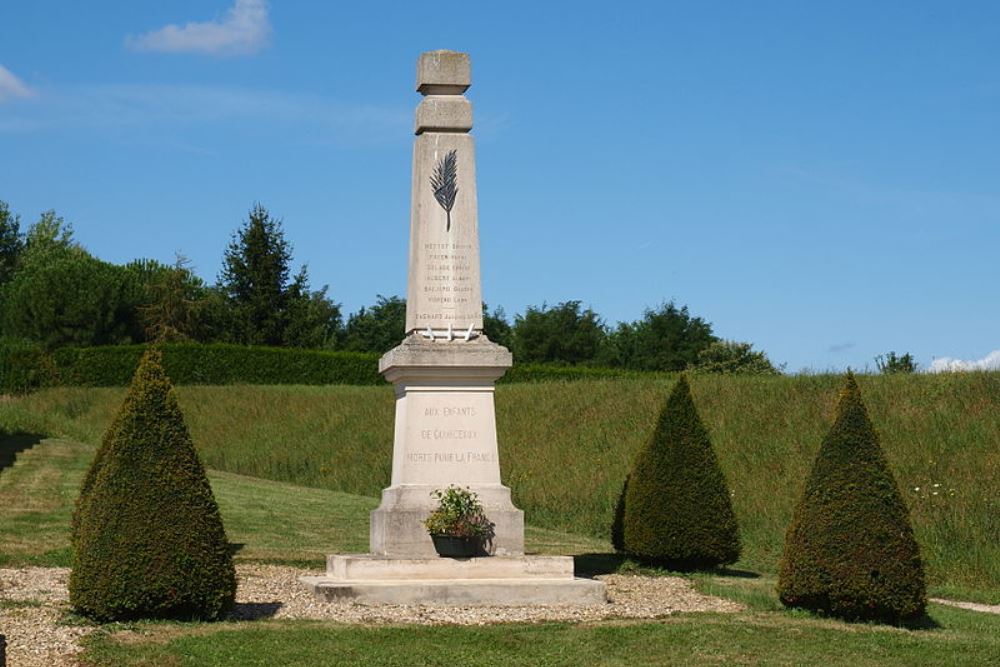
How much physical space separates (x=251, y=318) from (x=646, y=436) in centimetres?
3611

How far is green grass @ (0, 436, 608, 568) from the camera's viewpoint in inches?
726

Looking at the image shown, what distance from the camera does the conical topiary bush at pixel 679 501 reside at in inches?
655

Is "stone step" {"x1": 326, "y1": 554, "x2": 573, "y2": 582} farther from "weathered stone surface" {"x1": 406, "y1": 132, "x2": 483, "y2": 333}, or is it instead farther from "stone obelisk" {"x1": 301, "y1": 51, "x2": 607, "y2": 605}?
"weathered stone surface" {"x1": 406, "y1": 132, "x2": 483, "y2": 333}

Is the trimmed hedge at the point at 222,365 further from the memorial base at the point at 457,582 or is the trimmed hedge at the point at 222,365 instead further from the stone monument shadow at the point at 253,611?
the stone monument shadow at the point at 253,611

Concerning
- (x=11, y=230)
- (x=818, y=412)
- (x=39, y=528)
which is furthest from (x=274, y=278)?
(x=39, y=528)

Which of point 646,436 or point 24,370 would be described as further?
point 24,370

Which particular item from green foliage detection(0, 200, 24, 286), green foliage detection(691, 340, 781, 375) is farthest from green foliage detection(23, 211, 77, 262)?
green foliage detection(691, 340, 781, 375)

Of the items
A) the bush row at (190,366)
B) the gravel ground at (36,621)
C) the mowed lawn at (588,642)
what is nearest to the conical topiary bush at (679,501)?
the mowed lawn at (588,642)

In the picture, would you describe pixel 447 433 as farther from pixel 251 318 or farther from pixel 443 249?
pixel 251 318

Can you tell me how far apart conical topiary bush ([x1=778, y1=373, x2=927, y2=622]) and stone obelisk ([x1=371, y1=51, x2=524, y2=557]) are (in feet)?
10.1

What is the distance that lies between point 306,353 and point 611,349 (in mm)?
16471

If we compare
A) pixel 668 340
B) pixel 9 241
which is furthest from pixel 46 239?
pixel 668 340

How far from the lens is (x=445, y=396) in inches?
576

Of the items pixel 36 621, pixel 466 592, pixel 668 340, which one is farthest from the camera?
pixel 668 340
